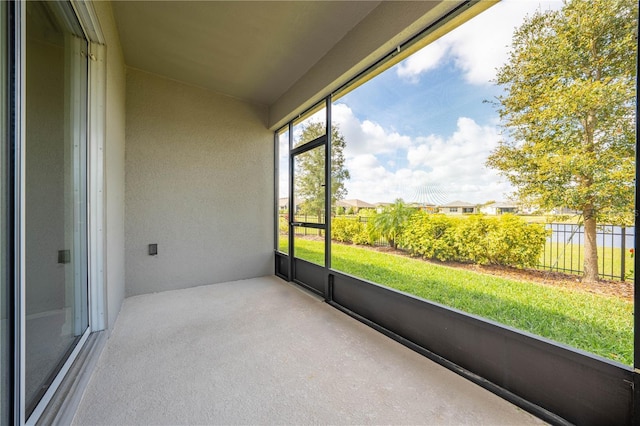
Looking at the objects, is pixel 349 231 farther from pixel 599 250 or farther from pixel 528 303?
pixel 599 250

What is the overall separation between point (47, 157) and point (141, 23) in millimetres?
1798

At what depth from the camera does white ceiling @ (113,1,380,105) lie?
7.27ft

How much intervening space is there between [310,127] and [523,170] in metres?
2.50

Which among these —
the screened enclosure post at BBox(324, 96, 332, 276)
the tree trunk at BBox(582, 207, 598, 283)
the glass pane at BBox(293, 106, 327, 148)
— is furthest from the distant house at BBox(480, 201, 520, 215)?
the glass pane at BBox(293, 106, 327, 148)

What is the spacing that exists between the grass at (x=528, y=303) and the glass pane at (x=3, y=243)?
2287mm

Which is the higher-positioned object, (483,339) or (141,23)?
(141,23)

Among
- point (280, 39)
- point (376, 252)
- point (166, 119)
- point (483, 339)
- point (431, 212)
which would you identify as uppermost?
point (280, 39)

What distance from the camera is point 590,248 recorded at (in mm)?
1335

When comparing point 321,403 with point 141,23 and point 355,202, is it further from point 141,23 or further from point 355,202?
point 141,23

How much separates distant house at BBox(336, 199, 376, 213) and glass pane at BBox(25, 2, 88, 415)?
2320mm

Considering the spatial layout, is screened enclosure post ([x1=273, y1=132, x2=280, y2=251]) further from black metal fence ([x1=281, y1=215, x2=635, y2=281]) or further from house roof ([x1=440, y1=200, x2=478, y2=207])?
black metal fence ([x1=281, y1=215, x2=635, y2=281])

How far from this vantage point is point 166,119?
3.43m

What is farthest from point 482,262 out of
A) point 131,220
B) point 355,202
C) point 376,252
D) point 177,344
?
point 131,220

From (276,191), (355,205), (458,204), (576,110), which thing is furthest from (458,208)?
(276,191)
